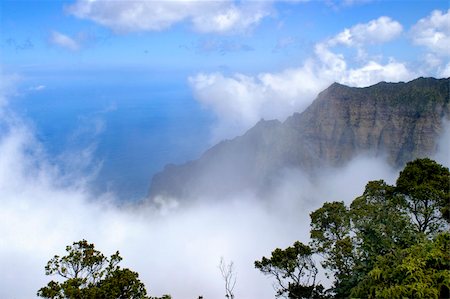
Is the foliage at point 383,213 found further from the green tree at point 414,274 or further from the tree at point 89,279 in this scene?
the tree at point 89,279

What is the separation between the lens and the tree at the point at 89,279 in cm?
1773

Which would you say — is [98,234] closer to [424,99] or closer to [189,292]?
[189,292]

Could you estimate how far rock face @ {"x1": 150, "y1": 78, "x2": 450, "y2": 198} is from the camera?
121312mm

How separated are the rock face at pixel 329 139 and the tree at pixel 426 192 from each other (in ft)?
337

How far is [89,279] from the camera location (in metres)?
19.5

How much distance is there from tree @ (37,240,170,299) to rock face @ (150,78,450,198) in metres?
118

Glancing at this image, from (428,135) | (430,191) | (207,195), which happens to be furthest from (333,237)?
(207,195)

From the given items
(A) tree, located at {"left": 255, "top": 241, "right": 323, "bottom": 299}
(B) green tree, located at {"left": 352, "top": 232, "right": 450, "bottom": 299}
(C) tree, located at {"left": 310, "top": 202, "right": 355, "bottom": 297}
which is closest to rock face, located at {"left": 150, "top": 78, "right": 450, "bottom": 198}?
(C) tree, located at {"left": 310, "top": 202, "right": 355, "bottom": 297}

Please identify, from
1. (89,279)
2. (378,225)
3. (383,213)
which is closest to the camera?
(378,225)

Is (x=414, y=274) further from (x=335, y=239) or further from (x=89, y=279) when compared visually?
(x=89, y=279)

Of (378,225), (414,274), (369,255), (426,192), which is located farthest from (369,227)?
(426,192)

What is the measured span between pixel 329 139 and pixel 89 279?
13548 centimetres

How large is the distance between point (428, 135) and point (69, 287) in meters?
123

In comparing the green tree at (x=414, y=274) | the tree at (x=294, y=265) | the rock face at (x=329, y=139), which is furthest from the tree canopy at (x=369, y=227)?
the rock face at (x=329, y=139)
